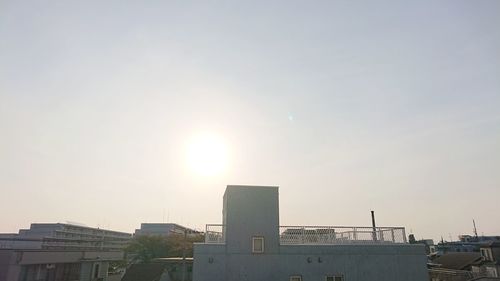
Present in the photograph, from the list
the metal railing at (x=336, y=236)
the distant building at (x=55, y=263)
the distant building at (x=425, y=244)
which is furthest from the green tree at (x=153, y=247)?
the metal railing at (x=336, y=236)

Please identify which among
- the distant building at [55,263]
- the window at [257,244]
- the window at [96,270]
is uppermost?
the window at [257,244]

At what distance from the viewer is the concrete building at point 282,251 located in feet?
53.9

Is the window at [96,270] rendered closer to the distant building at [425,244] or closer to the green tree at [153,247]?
the green tree at [153,247]

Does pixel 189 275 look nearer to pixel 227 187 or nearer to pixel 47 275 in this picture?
pixel 47 275

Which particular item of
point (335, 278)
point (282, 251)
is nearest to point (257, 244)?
point (282, 251)

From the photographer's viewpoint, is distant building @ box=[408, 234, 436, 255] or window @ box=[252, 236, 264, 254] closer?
window @ box=[252, 236, 264, 254]

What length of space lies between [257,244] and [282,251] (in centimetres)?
135

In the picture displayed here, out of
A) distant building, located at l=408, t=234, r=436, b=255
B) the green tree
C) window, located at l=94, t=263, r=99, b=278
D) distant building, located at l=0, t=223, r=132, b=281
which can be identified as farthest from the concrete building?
the green tree

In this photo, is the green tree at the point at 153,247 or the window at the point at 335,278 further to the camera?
the green tree at the point at 153,247

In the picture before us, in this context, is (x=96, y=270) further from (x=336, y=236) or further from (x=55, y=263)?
(x=336, y=236)

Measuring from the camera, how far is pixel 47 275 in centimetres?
2752

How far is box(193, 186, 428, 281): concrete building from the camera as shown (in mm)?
16422

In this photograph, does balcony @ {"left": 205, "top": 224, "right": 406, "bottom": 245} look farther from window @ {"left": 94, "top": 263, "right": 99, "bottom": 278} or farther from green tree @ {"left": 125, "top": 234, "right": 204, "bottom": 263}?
green tree @ {"left": 125, "top": 234, "right": 204, "bottom": 263}

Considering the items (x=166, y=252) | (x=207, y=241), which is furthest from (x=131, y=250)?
(x=207, y=241)
